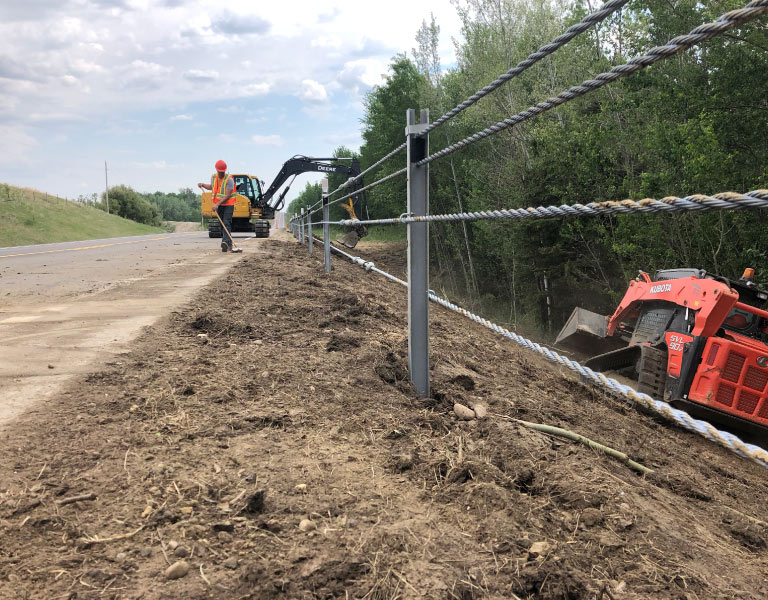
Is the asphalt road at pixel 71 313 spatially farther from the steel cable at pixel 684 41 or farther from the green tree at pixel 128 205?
the green tree at pixel 128 205

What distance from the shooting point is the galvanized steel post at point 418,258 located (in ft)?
10.6

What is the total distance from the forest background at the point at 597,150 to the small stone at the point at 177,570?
690cm

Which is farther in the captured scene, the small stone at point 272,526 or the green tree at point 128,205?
the green tree at point 128,205

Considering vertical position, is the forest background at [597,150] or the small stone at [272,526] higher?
the forest background at [597,150]

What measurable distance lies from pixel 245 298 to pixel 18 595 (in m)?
5.06

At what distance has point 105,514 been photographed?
179 cm

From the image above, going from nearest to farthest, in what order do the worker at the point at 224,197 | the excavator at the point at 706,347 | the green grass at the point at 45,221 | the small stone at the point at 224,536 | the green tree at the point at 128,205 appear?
the small stone at the point at 224,536
the excavator at the point at 706,347
the worker at the point at 224,197
the green grass at the point at 45,221
the green tree at the point at 128,205

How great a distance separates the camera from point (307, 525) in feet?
5.86

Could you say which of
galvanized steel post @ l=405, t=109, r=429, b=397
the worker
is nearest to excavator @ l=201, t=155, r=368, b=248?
the worker

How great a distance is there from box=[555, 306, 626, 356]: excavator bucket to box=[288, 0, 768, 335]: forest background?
10.2 ft

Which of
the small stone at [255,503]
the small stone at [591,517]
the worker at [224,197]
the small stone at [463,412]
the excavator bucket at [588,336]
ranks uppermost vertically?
the worker at [224,197]

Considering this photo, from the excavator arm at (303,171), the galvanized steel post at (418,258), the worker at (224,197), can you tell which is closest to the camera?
the galvanized steel post at (418,258)

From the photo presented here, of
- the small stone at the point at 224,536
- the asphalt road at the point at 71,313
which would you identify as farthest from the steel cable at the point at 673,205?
the asphalt road at the point at 71,313

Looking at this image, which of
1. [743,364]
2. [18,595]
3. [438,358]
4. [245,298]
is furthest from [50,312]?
[743,364]
